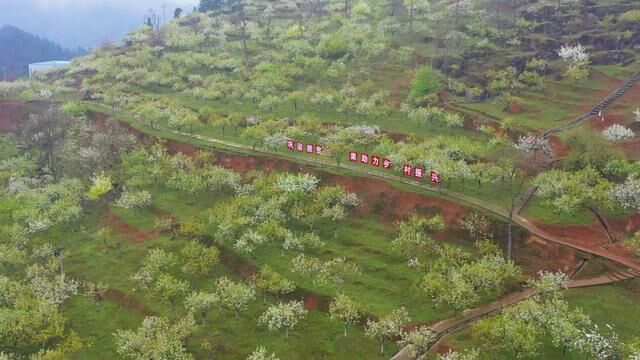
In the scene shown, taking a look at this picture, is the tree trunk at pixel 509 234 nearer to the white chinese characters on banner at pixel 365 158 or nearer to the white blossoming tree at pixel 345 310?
the white blossoming tree at pixel 345 310

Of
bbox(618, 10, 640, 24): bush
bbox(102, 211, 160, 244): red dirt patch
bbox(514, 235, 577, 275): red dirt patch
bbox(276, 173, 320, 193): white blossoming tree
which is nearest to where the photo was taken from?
bbox(514, 235, 577, 275): red dirt patch

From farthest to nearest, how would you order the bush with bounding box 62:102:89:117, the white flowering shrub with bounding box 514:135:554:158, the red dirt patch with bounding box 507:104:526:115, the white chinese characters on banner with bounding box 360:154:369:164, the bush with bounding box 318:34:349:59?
the bush with bounding box 318:34:349:59, the bush with bounding box 62:102:89:117, the red dirt patch with bounding box 507:104:526:115, the white chinese characters on banner with bounding box 360:154:369:164, the white flowering shrub with bounding box 514:135:554:158

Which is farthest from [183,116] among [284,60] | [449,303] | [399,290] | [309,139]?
[449,303]

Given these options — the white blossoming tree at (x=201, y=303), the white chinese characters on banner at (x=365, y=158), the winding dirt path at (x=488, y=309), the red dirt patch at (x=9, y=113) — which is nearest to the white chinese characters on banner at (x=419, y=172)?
the white chinese characters on banner at (x=365, y=158)

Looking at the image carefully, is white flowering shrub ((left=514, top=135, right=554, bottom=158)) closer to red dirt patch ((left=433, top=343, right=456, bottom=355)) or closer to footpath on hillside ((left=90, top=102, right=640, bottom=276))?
footpath on hillside ((left=90, top=102, right=640, bottom=276))

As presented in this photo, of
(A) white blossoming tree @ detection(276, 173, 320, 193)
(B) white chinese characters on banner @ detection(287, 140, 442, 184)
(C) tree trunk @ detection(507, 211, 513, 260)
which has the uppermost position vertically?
(B) white chinese characters on banner @ detection(287, 140, 442, 184)

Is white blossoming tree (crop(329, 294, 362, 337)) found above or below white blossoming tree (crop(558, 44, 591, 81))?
below

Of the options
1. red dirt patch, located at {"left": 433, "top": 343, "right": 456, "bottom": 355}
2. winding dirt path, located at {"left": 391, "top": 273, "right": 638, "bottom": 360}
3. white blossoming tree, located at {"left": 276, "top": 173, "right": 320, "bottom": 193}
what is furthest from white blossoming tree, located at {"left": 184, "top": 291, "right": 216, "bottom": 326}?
red dirt patch, located at {"left": 433, "top": 343, "right": 456, "bottom": 355}
